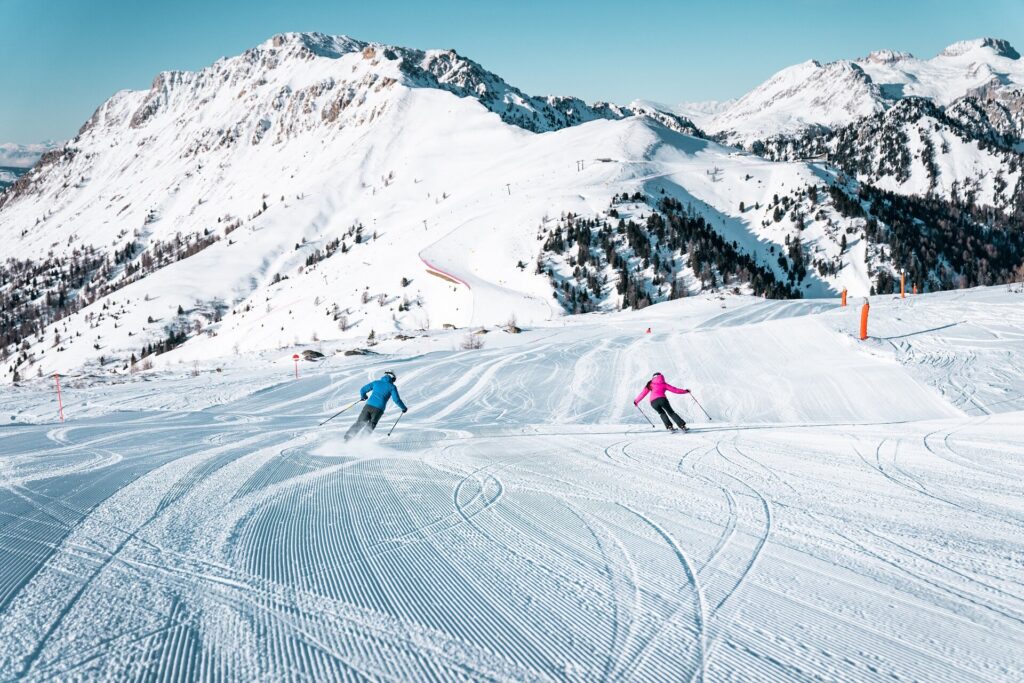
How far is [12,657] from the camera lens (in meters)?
2.92

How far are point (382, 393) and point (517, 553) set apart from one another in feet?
21.8

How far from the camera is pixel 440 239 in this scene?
56.7 meters

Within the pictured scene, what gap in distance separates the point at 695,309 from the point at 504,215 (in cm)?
3104

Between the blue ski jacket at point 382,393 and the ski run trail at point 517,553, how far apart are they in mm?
800

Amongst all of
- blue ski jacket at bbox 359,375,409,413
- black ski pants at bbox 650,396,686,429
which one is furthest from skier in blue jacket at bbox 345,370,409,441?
black ski pants at bbox 650,396,686,429

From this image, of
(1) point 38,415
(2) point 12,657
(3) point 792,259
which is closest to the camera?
(2) point 12,657

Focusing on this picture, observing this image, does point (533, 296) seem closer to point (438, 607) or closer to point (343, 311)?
point (343, 311)

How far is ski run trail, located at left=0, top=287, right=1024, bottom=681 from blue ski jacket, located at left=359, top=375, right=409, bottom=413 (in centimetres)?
80

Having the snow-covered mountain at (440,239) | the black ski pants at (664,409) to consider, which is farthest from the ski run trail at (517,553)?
the snow-covered mountain at (440,239)

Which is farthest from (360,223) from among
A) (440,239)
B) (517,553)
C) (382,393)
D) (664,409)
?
(517,553)

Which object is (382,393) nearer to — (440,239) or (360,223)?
(440,239)

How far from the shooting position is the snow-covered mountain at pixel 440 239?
44.5m

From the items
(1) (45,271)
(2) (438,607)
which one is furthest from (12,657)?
(1) (45,271)

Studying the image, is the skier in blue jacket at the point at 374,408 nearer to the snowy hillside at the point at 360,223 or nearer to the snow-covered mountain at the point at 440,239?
the snow-covered mountain at the point at 440,239
